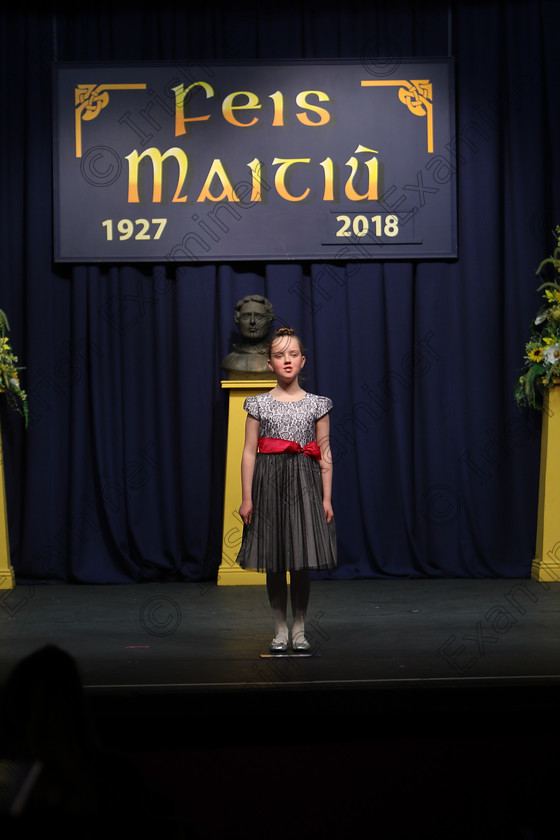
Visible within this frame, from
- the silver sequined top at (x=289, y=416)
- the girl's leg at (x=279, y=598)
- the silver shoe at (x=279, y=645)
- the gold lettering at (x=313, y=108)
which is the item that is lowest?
the silver shoe at (x=279, y=645)

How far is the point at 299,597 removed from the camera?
354 cm

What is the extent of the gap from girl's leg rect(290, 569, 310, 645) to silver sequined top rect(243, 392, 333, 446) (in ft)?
1.61

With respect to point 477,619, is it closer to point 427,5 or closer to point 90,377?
point 90,377

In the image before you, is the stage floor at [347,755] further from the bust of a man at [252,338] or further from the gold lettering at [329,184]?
the gold lettering at [329,184]

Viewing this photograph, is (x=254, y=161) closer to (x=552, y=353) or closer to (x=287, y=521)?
(x=552, y=353)

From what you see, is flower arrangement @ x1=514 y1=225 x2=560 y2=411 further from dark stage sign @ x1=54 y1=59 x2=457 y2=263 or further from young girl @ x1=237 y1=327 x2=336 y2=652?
young girl @ x1=237 y1=327 x2=336 y2=652

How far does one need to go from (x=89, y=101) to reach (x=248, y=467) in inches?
117

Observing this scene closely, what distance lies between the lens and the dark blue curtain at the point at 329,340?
5.50 m

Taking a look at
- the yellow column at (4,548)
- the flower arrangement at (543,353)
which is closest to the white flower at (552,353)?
the flower arrangement at (543,353)

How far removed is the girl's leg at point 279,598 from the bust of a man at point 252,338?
190cm

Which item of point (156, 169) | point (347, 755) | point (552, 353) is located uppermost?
point (156, 169)

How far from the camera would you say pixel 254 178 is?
5492mm

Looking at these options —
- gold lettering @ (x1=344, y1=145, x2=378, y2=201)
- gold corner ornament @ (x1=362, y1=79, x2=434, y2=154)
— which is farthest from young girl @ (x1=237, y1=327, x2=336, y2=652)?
gold corner ornament @ (x1=362, y1=79, x2=434, y2=154)

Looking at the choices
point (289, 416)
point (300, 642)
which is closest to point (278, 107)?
point (289, 416)
